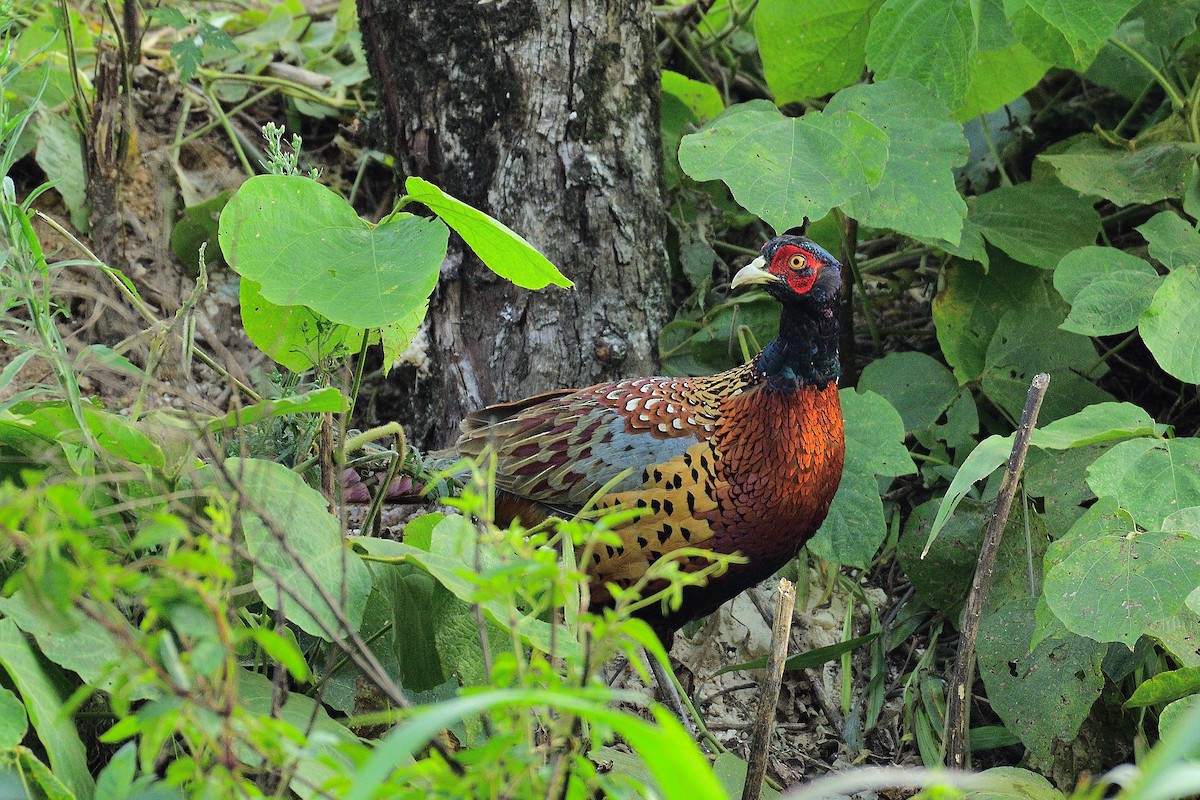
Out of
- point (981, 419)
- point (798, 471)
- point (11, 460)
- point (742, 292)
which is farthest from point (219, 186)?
point (981, 419)

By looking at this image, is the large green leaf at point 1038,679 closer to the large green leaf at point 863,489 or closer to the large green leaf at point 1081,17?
the large green leaf at point 863,489

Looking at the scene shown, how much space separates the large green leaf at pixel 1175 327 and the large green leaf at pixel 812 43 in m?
1.16

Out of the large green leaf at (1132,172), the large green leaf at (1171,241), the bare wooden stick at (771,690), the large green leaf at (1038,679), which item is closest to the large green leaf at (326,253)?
the bare wooden stick at (771,690)

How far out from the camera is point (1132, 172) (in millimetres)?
3393

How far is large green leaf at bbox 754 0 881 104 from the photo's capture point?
134 inches

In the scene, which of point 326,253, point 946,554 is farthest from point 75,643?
point 946,554

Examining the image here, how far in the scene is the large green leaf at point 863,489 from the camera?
117 inches

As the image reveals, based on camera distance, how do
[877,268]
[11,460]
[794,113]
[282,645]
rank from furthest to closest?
[794,113]
[877,268]
[11,460]
[282,645]

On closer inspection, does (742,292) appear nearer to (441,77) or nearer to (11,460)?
(441,77)

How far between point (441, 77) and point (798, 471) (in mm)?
1456

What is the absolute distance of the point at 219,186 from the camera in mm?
4043

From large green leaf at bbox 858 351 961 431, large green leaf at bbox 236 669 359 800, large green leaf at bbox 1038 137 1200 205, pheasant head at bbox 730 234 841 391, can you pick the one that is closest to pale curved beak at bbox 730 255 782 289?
pheasant head at bbox 730 234 841 391

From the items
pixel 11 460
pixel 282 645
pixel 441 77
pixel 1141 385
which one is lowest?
pixel 1141 385

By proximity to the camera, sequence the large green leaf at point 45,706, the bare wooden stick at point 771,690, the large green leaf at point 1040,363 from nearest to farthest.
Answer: the large green leaf at point 45,706 < the bare wooden stick at point 771,690 < the large green leaf at point 1040,363
